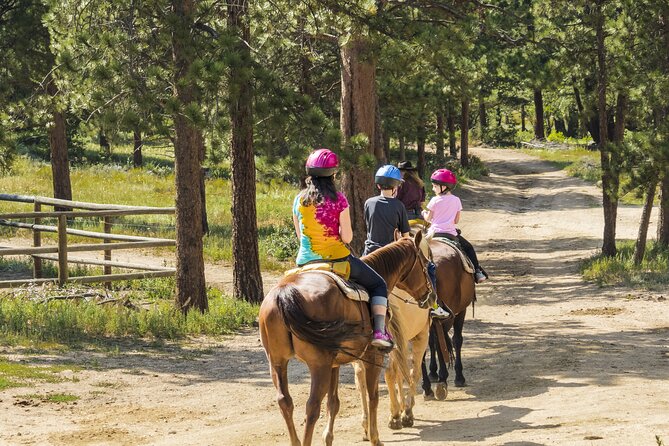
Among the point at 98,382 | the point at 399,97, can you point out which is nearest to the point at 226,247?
the point at 399,97

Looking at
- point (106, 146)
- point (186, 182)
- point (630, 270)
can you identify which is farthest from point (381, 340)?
point (106, 146)

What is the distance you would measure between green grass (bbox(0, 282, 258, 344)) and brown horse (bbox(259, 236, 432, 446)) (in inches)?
268

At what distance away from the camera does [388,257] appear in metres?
8.91

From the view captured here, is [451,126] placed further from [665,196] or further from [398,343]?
[398,343]

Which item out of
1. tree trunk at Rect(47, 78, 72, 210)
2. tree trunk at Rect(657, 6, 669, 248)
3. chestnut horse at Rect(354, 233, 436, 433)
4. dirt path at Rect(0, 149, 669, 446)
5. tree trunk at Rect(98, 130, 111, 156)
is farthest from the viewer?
tree trunk at Rect(47, 78, 72, 210)

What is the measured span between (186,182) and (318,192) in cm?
773

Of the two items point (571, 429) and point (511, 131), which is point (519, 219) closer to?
A: point (571, 429)

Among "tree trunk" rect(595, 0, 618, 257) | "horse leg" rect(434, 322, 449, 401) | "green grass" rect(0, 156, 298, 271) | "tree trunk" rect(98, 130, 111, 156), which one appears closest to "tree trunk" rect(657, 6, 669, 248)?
"tree trunk" rect(595, 0, 618, 257)

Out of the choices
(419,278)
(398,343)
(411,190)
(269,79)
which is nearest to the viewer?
(398,343)

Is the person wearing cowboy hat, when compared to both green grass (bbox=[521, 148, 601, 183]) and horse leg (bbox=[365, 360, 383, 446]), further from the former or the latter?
green grass (bbox=[521, 148, 601, 183])

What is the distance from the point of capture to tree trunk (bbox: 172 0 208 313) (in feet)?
48.3

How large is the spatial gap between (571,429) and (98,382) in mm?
5884

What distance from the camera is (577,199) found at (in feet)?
132

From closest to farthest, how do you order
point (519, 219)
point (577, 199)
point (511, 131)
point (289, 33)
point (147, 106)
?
point (147, 106), point (289, 33), point (519, 219), point (577, 199), point (511, 131)
